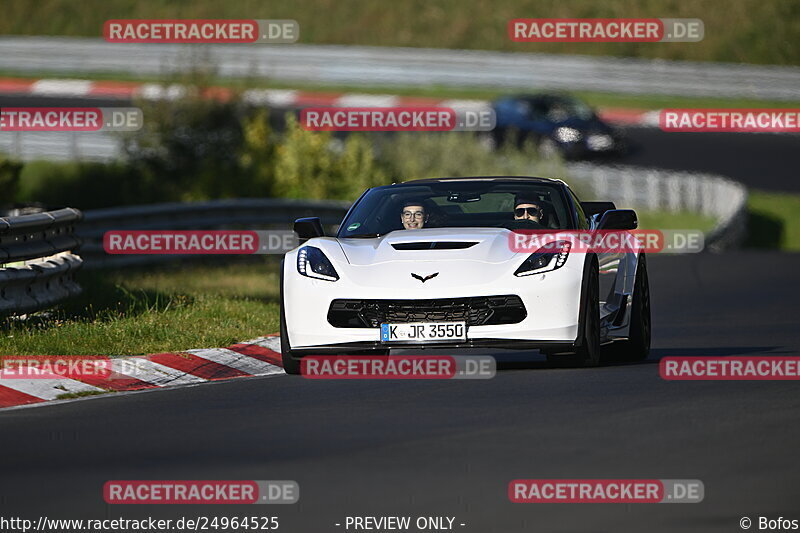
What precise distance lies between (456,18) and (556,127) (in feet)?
57.1

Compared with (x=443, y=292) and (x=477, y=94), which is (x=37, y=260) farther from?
(x=477, y=94)

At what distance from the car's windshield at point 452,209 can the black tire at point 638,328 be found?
81cm

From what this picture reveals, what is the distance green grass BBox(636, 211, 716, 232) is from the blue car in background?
15.5ft

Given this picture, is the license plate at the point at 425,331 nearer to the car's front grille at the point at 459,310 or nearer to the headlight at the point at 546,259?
the car's front grille at the point at 459,310

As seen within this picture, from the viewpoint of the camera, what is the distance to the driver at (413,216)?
38.5 ft

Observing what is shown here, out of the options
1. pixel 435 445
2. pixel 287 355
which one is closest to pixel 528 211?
pixel 287 355

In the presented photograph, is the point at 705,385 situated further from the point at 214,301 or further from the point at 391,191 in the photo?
the point at 214,301

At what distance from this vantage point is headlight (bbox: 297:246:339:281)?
429 inches

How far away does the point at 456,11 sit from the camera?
56.8 metres

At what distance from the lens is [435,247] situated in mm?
10898

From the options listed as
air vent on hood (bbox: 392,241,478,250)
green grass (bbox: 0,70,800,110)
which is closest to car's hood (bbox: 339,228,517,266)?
air vent on hood (bbox: 392,241,478,250)

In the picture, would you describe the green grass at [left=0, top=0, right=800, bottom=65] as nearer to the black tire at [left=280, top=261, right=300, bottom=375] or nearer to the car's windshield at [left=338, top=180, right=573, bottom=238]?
the car's windshield at [left=338, top=180, right=573, bottom=238]

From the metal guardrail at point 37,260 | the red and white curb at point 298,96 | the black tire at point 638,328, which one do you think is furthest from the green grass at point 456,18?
the black tire at point 638,328

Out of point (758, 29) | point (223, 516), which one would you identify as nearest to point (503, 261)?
point (223, 516)
